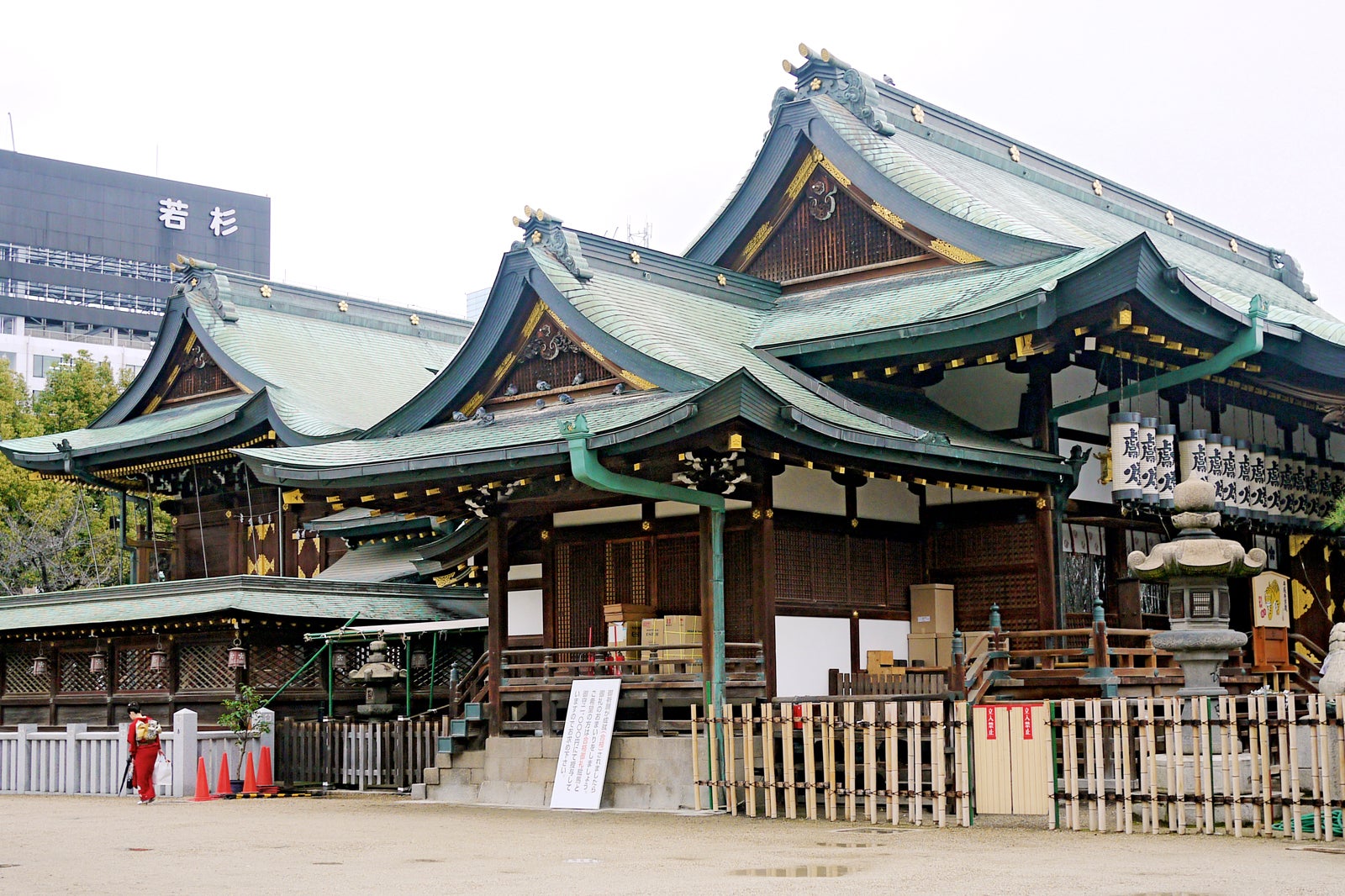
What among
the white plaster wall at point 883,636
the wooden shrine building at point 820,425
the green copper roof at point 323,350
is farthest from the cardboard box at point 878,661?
the green copper roof at point 323,350

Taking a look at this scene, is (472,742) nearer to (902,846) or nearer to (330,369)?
(902,846)

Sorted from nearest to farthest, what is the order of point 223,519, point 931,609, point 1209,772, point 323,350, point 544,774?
1. point 1209,772
2. point 544,774
3. point 931,609
4. point 223,519
5. point 323,350

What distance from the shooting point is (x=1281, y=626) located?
24.7 meters

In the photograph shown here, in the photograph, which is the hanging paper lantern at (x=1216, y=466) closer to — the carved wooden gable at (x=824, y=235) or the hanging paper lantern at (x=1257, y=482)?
the hanging paper lantern at (x=1257, y=482)

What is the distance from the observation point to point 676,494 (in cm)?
1822

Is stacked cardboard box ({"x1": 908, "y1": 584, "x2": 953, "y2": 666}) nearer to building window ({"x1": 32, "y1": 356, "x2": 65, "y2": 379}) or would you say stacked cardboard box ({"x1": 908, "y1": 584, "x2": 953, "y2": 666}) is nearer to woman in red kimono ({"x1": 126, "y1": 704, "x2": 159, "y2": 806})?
woman in red kimono ({"x1": 126, "y1": 704, "x2": 159, "y2": 806})

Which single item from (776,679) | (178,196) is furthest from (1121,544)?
(178,196)

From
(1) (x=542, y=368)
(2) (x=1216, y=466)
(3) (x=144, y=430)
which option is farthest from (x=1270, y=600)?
(3) (x=144, y=430)

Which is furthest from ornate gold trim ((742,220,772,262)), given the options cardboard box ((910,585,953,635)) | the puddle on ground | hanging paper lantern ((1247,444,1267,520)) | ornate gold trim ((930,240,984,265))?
the puddle on ground

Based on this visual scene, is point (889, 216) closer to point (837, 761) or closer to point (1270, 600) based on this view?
point (837, 761)

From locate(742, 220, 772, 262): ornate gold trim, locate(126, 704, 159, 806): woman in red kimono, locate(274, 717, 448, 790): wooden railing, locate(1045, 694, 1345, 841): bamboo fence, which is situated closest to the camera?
locate(1045, 694, 1345, 841): bamboo fence

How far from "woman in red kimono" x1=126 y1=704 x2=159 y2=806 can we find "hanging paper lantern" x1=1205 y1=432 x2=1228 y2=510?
15074 millimetres

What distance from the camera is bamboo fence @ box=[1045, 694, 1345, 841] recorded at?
14133 millimetres

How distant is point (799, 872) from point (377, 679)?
13.6 metres
